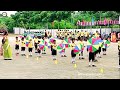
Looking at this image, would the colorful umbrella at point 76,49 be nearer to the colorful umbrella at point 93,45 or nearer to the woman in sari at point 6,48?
the colorful umbrella at point 93,45

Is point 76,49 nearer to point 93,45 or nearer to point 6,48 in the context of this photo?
point 93,45

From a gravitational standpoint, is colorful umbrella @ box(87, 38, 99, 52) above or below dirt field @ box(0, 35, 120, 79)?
above

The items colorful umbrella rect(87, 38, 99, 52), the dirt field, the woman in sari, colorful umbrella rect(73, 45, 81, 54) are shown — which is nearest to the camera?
the dirt field

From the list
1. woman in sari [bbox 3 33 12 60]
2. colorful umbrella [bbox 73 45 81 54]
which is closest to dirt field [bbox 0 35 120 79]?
colorful umbrella [bbox 73 45 81 54]

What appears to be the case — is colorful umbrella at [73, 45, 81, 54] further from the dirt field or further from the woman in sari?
the woman in sari

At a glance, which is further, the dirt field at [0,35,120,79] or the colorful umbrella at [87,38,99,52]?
the colorful umbrella at [87,38,99,52]

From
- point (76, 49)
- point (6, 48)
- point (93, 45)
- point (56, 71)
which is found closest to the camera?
point (56, 71)

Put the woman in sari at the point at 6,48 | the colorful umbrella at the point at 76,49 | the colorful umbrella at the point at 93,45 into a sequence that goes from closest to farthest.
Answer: the colorful umbrella at the point at 93,45 → the colorful umbrella at the point at 76,49 → the woman in sari at the point at 6,48

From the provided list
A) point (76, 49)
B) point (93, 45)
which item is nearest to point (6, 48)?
point (76, 49)

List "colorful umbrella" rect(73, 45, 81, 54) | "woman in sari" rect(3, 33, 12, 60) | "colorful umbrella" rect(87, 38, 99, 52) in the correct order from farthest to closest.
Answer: "woman in sari" rect(3, 33, 12, 60) → "colorful umbrella" rect(73, 45, 81, 54) → "colorful umbrella" rect(87, 38, 99, 52)

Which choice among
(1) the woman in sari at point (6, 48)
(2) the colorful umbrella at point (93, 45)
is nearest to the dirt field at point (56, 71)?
(2) the colorful umbrella at point (93, 45)

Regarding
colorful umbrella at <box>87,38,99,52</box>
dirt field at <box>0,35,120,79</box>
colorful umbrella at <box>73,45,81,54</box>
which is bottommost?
dirt field at <box>0,35,120,79</box>
